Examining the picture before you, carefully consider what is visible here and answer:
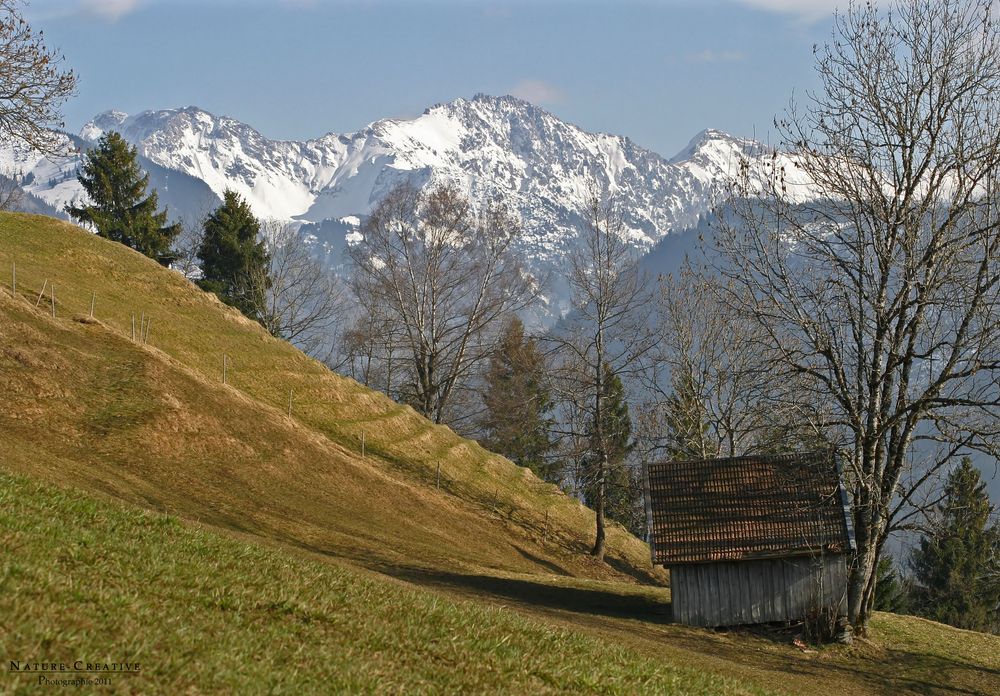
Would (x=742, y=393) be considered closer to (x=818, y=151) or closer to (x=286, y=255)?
(x=818, y=151)

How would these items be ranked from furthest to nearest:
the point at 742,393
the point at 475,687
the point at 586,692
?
the point at 742,393 < the point at 586,692 < the point at 475,687

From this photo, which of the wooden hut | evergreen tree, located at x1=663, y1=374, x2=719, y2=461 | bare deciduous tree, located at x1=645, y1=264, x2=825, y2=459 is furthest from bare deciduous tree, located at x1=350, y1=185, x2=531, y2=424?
the wooden hut

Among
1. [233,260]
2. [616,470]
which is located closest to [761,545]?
[616,470]

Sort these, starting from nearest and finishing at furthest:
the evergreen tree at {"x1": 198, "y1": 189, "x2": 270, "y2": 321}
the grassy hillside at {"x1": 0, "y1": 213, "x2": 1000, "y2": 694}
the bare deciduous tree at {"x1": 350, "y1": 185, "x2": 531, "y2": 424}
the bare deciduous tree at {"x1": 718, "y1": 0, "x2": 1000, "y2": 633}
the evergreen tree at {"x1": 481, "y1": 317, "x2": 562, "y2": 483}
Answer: the grassy hillside at {"x1": 0, "y1": 213, "x2": 1000, "y2": 694}
the bare deciduous tree at {"x1": 718, "y1": 0, "x2": 1000, "y2": 633}
the bare deciduous tree at {"x1": 350, "y1": 185, "x2": 531, "y2": 424}
the evergreen tree at {"x1": 198, "y1": 189, "x2": 270, "y2": 321}
the evergreen tree at {"x1": 481, "y1": 317, "x2": 562, "y2": 483}

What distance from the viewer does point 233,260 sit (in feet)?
266

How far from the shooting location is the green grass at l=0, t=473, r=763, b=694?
408 inches

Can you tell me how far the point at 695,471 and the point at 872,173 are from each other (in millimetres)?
11438

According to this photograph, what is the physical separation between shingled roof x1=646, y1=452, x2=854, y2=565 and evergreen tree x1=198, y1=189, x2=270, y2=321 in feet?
182

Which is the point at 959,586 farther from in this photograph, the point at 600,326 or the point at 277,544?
the point at 277,544

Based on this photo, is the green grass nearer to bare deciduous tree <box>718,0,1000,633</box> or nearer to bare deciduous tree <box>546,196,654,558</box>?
bare deciduous tree <box>718,0,1000,633</box>

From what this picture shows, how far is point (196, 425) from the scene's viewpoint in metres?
40.2

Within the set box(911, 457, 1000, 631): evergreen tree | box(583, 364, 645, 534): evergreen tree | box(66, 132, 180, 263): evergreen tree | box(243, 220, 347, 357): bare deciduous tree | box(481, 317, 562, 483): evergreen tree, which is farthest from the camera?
box(481, 317, 562, 483): evergreen tree

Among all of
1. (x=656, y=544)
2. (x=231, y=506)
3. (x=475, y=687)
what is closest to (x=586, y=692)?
(x=475, y=687)

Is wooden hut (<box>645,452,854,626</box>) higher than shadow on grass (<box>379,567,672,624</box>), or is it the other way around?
wooden hut (<box>645,452,854,626</box>)
